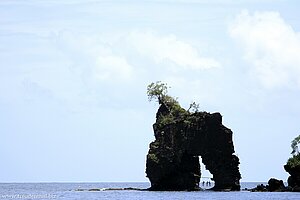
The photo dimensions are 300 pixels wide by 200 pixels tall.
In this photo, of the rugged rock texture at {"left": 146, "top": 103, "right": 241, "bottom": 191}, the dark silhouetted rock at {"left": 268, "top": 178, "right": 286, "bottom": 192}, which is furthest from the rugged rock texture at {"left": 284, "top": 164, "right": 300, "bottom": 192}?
the rugged rock texture at {"left": 146, "top": 103, "right": 241, "bottom": 191}

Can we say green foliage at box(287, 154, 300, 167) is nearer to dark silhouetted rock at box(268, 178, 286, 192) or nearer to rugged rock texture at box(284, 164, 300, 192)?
rugged rock texture at box(284, 164, 300, 192)

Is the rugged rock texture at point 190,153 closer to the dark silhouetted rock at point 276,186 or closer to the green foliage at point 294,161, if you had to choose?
the dark silhouetted rock at point 276,186

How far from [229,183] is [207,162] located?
17.1 ft

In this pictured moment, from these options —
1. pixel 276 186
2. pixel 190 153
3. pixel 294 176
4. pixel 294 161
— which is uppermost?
pixel 190 153

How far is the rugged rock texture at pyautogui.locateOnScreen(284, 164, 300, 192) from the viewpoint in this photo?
131 metres

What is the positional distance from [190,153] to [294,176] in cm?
1756

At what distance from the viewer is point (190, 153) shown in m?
137

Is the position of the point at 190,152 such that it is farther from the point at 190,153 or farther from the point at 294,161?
the point at 294,161

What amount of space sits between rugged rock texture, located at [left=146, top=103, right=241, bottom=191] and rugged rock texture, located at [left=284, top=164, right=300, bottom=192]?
8.94 m

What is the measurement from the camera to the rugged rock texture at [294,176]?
130750 millimetres

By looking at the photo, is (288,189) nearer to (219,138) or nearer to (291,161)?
(291,161)

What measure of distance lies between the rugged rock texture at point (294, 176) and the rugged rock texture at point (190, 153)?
8.94 m

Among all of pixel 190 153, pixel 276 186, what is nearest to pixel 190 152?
pixel 190 153

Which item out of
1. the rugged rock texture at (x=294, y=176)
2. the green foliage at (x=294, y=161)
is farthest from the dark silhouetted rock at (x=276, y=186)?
the green foliage at (x=294, y=161)
